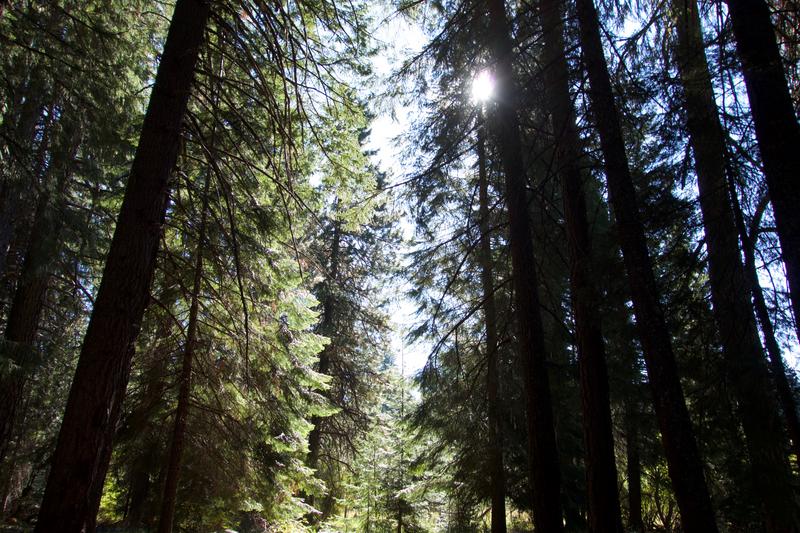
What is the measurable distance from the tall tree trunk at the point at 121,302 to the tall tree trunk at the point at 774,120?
5386 millimetres

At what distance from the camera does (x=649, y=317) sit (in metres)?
4.73

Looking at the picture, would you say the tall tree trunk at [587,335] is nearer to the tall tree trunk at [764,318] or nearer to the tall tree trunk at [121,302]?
the tall tree trunk at [764,318]

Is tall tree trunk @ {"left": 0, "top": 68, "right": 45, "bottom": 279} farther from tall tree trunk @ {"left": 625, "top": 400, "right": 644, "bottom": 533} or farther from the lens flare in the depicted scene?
tall tree trunk @ {"left": 625, "top": 400, "right": 644, "bottom": 533}

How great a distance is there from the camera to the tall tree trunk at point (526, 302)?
5191mm

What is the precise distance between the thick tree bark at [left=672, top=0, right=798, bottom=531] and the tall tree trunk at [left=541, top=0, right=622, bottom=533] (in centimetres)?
147

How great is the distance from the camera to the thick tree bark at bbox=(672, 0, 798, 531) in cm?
568

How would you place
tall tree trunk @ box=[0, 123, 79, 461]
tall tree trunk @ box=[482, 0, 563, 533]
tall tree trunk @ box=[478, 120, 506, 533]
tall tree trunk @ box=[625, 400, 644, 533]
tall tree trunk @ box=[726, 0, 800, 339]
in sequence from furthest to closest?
tall tree trunk @ box=[625, 400, 644, 533], tall tree trunk @ box=[478, 120, 506, 533], tall tree trunk @ box=[0, 123, 79, 461], tall tree trunk @ box=[482, 0, 563, 533], tall tree trunk @ box=[726, 0, 800, 339]

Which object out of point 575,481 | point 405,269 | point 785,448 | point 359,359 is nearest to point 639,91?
point 785,448

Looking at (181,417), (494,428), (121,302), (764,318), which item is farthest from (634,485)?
(121,302)

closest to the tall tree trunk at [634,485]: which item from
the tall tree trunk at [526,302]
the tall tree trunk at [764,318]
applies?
the tall tree trunk at [764,318]

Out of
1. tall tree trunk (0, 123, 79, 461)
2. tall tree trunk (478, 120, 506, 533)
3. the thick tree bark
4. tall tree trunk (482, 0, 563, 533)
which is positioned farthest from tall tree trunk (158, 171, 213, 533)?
the thick tree bark

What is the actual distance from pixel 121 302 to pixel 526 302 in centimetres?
450

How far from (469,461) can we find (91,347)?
328 inches

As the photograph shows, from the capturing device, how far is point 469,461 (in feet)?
32.3
